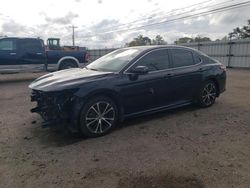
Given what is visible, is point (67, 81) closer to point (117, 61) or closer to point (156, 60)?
point (117, 61)

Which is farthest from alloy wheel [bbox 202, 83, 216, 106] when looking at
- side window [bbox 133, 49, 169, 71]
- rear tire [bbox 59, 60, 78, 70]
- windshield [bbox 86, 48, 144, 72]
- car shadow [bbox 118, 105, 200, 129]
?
rear tire [bbox 59, 60, 78, 70]

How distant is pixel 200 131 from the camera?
15.8 feet

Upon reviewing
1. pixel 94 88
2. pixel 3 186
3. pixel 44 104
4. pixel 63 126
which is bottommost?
pixel 3 186

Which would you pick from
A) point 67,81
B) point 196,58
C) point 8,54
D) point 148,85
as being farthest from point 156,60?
point 8,54

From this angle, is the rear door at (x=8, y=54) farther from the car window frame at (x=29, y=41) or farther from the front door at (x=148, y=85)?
the front door at (x=148, y=85)

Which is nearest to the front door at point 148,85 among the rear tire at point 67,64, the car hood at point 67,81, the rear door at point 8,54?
the car hood at point 67,81

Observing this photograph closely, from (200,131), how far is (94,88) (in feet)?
6.91

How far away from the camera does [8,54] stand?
1216 centimetres

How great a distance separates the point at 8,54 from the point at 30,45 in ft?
3.60

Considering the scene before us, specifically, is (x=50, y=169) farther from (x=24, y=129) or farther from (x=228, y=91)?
(x=228, y=91)

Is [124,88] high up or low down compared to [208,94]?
up

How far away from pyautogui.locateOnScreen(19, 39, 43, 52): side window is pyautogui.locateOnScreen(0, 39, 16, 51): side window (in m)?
0.33

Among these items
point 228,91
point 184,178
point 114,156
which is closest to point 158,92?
point 114,156

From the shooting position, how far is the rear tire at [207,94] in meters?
6.38
